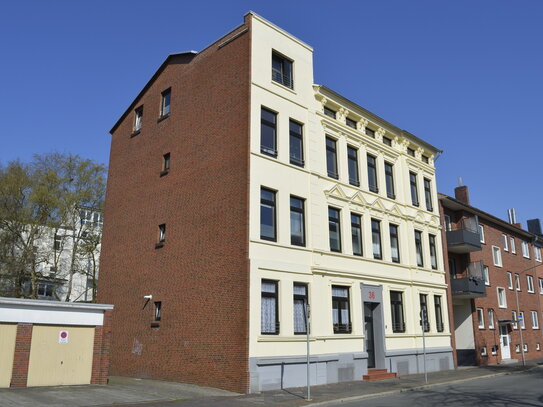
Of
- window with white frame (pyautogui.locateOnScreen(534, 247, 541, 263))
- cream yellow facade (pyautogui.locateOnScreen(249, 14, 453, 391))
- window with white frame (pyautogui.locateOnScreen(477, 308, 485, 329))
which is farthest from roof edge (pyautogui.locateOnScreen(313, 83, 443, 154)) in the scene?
window with white frame (pyautogui.locateOnScreen(534, 247, 541, 263))

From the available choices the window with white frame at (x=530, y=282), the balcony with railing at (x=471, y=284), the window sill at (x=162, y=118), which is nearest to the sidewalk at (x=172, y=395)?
the balcony with railing at (x=471, y=284)

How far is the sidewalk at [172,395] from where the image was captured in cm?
1403

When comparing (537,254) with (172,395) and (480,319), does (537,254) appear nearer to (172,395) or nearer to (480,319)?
(480,319)

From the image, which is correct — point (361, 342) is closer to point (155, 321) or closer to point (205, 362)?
point (205, 362)

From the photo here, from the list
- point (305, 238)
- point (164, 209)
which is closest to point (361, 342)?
point (305, 238)

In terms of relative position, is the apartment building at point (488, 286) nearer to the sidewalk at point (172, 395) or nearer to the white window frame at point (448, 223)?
the white window frame at point (448, 223)

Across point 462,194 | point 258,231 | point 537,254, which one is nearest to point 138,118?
point 258,231

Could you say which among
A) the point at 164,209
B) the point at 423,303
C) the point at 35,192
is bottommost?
the point at 423,303

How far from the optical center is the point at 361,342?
2208 cm

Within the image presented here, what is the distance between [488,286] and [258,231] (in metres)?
24.4

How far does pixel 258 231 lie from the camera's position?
61.4ft

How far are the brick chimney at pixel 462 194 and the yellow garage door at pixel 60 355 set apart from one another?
29.9m

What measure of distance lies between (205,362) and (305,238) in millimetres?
6240

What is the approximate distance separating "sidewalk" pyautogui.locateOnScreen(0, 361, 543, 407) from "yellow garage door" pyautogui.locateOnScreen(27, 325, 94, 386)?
0.57m
